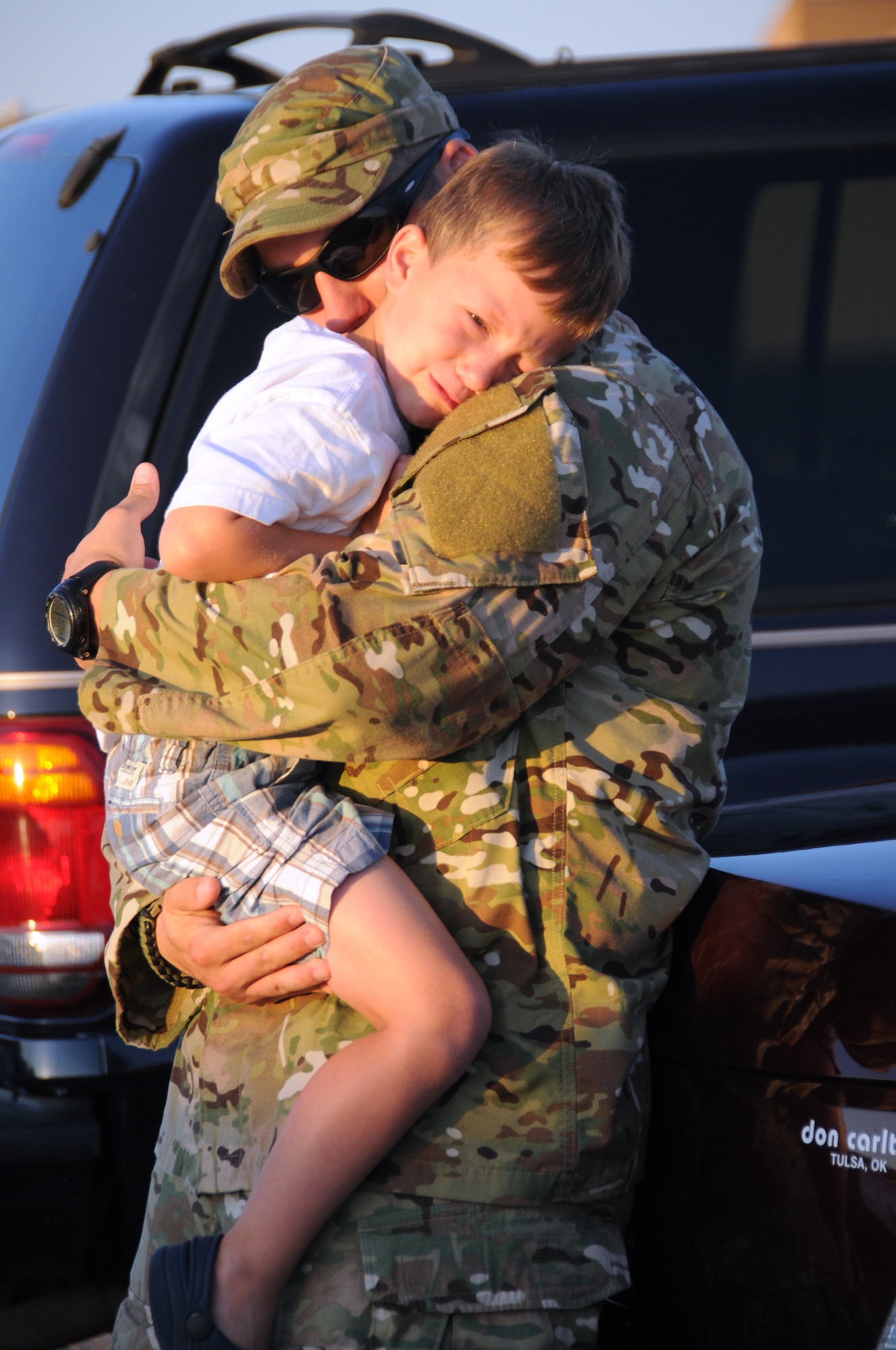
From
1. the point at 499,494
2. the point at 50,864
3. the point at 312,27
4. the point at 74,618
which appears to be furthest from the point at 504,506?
the point at 312,27

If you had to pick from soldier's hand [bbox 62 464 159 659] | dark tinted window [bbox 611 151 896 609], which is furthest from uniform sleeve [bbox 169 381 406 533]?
dark tinted window [bbox 611 151 896 609]

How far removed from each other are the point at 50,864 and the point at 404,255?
1.06 meters

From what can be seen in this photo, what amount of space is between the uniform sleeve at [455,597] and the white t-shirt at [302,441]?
0.10 m

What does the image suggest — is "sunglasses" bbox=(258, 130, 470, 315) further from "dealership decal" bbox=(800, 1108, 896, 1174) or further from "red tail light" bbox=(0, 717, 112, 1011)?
"dealership decal" bbox=(800, 1108, 896, 1174)

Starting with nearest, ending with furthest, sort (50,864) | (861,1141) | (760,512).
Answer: (861,1141) < (50,864) < (760,512)

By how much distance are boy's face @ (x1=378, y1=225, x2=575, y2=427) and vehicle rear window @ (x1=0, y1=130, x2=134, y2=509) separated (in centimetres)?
76

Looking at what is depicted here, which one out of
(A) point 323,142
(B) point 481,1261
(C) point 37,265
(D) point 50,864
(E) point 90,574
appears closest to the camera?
(B) point 481,1261

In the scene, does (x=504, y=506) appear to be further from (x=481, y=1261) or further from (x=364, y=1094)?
(x=481, y=1261)

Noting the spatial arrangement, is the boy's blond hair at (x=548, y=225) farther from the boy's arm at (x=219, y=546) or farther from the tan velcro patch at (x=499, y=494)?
the boy's arm at (x=219, y=546)

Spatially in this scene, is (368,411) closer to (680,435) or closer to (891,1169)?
(680,435)

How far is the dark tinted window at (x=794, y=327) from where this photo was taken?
247cm

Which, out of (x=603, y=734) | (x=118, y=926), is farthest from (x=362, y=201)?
(x=118, y=926)

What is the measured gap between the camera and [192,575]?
5.09 ft

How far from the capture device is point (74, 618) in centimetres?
162
